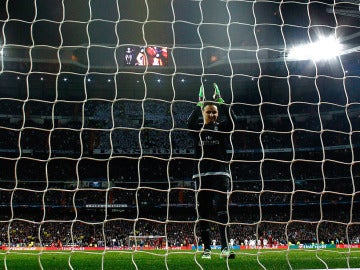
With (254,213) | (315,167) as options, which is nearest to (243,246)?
(254,213)

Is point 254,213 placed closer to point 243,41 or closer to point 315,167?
point 315,167

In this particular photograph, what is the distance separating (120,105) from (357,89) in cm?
1302

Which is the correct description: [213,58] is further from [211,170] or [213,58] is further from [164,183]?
[211,170]

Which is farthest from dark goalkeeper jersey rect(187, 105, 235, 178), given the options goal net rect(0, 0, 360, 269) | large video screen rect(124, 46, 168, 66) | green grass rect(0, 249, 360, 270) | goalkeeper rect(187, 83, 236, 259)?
large video screen rect(124, 46, 168, 66)

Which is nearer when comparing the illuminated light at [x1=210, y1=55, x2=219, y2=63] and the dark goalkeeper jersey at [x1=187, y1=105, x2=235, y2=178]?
the dark goalkeeper jersey at [x1=187, y1=105, x2=235, y2=178]

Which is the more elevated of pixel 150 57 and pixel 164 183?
pixel 150 57

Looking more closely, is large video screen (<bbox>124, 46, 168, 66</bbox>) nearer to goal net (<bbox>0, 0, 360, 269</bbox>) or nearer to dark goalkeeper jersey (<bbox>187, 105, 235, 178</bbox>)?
goal net (<bbox>0, 0, 360, 269</bbox>)

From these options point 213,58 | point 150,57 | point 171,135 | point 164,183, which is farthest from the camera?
point 213,58

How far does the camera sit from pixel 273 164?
21844 millimetres

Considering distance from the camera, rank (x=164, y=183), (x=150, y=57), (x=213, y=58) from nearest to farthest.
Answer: (x=164, y=183)
(x=150, y=57)
(x=213, y=58)

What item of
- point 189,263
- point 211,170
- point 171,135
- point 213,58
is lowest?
point 189,263

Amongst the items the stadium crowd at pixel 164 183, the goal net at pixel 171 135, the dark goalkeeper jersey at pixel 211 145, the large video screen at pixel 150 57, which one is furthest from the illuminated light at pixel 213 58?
the dark goalkeeper jersey at pixel 211 145

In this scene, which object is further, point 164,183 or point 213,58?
point 213,58

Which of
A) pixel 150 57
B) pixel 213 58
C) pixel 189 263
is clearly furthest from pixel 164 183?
pixel 189 263
